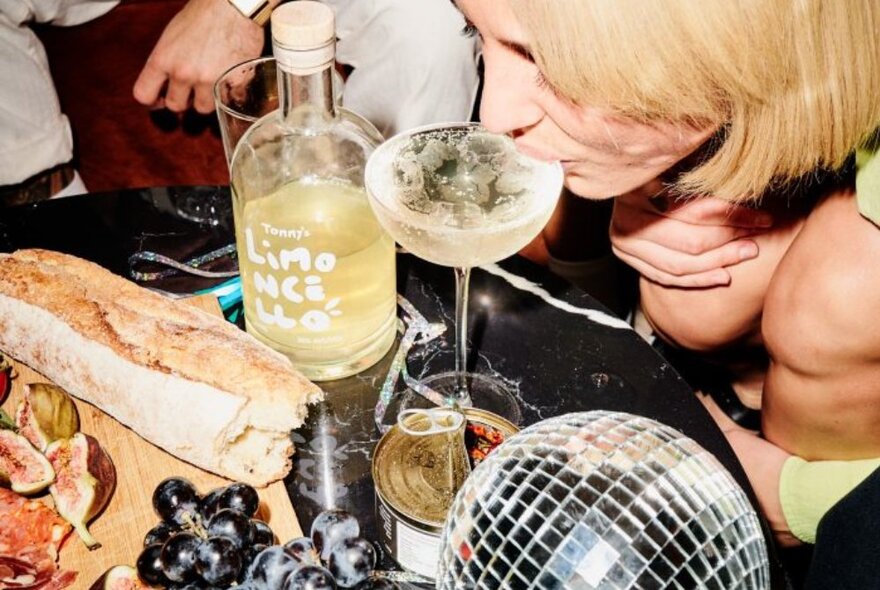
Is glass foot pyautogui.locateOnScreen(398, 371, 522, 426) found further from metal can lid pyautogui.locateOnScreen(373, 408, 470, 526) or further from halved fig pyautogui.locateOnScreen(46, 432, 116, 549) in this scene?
halved fig pyautogui.locateOnScreen(46, 432, 116, 549)

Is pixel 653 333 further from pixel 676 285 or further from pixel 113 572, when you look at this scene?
pixel 113 572

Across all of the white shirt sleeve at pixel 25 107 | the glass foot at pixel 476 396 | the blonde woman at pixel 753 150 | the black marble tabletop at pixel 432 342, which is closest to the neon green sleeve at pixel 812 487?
the blonde woman at pixel 753 150

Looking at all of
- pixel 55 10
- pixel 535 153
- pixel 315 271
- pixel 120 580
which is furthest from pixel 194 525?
pixel 55 10

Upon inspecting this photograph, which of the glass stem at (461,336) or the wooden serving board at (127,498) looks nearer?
the wooden serving board at (127,498)

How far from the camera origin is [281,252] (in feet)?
3.43

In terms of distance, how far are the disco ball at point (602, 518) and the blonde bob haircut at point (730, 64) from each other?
0.35 m

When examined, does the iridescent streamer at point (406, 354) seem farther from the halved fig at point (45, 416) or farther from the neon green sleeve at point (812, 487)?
the neon green sleeve at point (812, 487)

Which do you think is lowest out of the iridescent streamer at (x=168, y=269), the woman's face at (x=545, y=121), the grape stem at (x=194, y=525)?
the iridescent streamer at (x=168, y=269)

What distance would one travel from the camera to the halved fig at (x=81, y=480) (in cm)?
94

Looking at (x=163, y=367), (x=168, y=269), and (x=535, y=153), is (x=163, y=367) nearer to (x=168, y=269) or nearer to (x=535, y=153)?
(x=168, y=269)

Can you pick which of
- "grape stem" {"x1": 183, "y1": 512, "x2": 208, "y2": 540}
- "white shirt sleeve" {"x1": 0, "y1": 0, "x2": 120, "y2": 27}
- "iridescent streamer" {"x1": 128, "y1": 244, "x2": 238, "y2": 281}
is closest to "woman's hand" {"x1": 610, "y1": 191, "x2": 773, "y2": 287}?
"iridescent streamer" {"x1": 128, "y1": 244, "x2": 238, "y2": 281}

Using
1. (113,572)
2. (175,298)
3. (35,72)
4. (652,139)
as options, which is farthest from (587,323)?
(35,72)

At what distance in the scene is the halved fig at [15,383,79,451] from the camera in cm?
102

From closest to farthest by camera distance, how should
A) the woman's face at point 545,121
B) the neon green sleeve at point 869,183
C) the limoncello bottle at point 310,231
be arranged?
the woman's face at point 545,121 → the limoncello bottle at point 310,231 → the neon green sleeve at point 869,183
